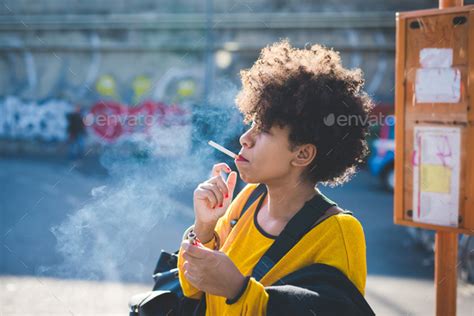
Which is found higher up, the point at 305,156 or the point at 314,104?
the point at 314,104

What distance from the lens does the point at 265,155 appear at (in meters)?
1.80

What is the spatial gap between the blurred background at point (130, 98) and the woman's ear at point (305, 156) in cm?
359

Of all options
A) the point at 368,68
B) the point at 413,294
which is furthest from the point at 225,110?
the point at 368,68

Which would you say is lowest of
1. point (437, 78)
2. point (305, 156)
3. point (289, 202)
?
point (289, 202)

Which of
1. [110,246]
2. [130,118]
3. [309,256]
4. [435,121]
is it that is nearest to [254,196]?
[309,256]

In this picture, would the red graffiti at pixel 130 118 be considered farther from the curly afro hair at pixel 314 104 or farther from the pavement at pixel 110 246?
the curly afro hair at pixel 314 104

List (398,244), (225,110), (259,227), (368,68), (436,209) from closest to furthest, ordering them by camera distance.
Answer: (259,227), (225,110), (436,209), (398,244), (368,68)

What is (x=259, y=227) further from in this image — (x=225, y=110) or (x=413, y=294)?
(x=413, y=294)

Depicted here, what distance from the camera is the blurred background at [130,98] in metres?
5.84

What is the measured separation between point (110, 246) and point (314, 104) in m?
1.08

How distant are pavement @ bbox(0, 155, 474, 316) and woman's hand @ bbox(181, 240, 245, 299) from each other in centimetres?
73

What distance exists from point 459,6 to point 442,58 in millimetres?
237

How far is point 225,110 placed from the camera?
2289mm

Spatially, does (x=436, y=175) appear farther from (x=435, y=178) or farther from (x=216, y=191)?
(x=216, y=191)
